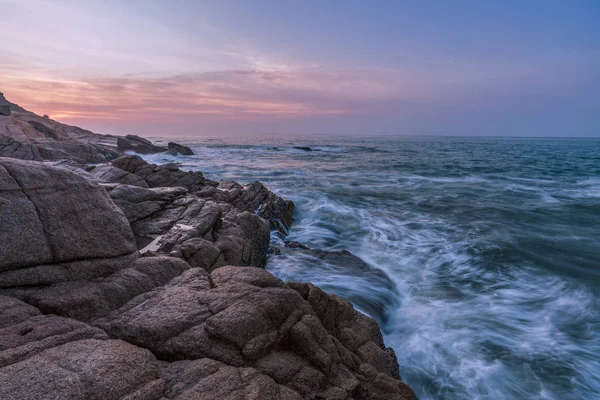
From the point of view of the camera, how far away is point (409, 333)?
8.61m

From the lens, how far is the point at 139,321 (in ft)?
14.4

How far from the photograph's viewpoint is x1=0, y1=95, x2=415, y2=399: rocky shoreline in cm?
346

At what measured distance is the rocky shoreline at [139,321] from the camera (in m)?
3.46

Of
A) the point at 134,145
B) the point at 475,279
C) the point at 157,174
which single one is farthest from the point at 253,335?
the point at 134,145

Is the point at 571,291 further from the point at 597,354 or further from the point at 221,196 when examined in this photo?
the point at 221,196

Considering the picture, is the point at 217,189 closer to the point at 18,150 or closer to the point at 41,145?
the point at 18,150

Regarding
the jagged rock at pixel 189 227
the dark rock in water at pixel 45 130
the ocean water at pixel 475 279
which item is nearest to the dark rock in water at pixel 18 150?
the dark rock in water at pixel 45 130

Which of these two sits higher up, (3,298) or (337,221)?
(3,298)

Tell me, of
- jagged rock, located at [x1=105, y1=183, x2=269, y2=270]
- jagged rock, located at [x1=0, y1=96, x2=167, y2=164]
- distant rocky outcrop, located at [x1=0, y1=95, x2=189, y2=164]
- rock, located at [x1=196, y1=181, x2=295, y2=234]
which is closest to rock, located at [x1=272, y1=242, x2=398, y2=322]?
jagged rock, located at [x1=105, y1=183, x2=269, y2=270]

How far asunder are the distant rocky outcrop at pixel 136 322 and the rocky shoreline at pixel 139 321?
2 centimetres

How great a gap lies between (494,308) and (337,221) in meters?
9.33

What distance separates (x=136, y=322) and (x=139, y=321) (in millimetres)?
37

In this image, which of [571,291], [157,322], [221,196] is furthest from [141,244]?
[571,291]

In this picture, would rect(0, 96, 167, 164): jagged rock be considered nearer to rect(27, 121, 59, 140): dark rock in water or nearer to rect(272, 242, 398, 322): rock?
rect(27, 121, 59, 140): dark rock in water
